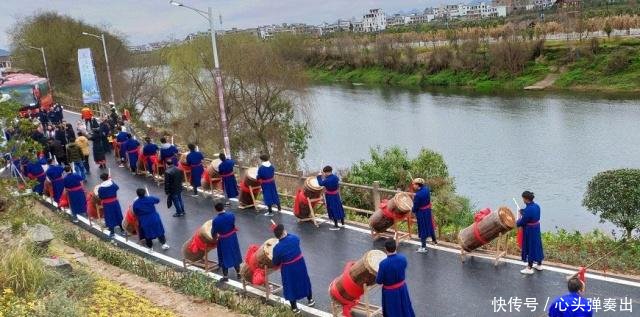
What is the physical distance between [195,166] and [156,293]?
7723 mm

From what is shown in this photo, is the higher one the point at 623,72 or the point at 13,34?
the point at 13,34

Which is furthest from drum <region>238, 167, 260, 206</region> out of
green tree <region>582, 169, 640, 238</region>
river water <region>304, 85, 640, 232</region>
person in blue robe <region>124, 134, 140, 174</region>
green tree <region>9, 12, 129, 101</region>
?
green tree <region>9, 12, 129, 101</region>

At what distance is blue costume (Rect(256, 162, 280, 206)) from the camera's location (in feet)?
47.5

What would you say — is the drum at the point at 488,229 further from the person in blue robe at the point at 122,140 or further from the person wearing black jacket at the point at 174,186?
the person in blue robe at the point at 122,140

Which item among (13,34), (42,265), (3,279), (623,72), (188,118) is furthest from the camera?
(13,34)

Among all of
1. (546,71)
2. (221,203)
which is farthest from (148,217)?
(546,71)

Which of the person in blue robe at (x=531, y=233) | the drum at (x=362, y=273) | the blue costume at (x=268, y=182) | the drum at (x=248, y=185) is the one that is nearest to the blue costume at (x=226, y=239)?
the drum at (x=362, y=273)

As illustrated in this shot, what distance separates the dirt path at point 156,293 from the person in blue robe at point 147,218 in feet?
4.72

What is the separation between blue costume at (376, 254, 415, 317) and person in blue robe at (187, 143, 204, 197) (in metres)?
9.61

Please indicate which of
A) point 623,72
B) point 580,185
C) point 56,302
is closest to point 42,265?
point 56,302

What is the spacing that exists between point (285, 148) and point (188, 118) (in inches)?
261

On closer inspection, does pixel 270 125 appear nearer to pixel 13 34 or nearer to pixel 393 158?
pixel 393 158

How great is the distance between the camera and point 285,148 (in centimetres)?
3177

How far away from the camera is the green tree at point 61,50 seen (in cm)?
5381
